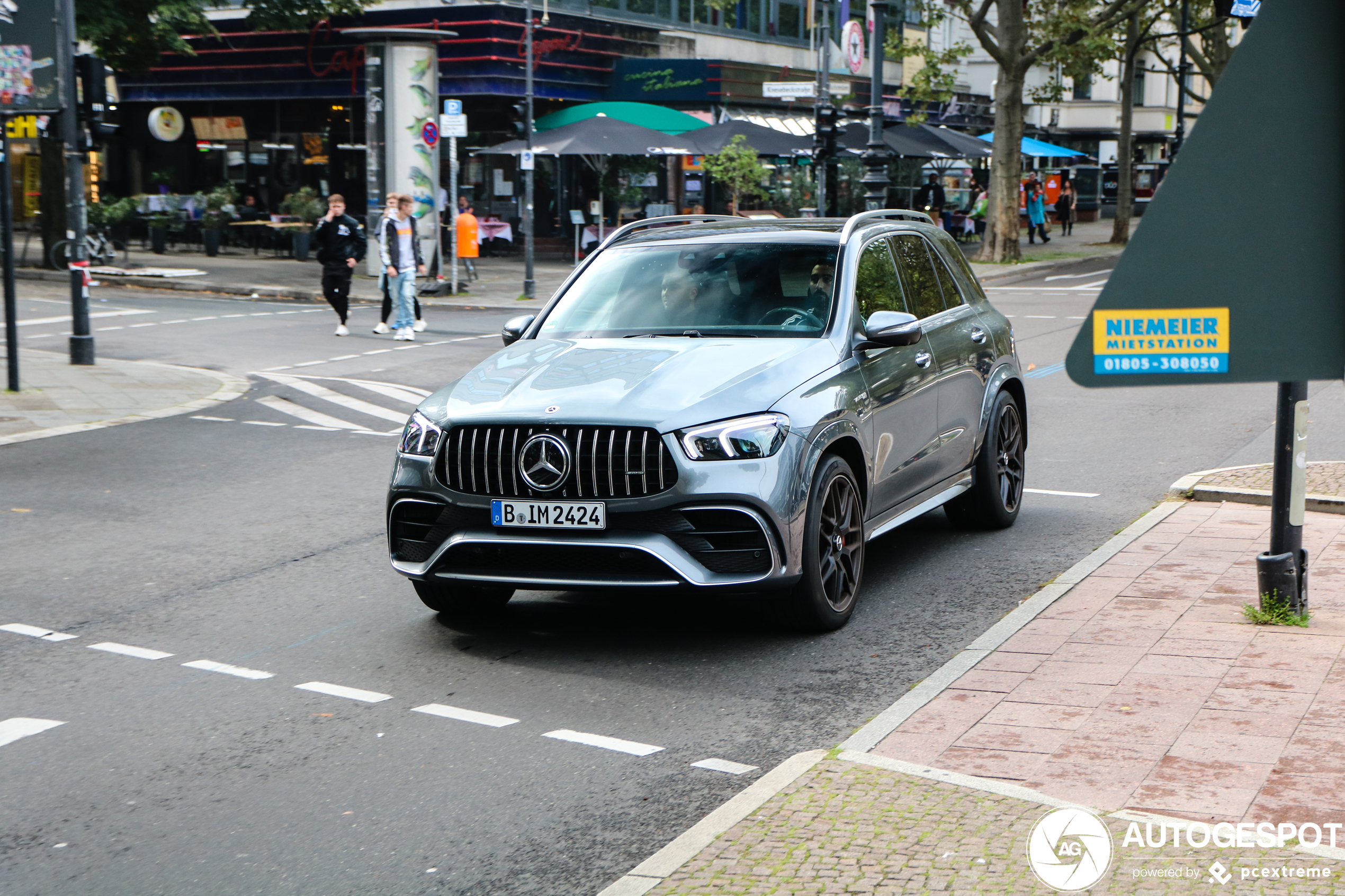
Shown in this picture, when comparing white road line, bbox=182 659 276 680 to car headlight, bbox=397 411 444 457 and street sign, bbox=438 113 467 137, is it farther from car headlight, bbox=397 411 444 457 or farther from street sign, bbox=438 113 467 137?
street sign, bbox=438 113 467 137

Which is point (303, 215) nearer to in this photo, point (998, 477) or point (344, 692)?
point (998, 477)

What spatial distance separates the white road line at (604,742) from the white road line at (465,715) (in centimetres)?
21

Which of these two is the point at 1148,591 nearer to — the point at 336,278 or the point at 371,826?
the point at 371,826

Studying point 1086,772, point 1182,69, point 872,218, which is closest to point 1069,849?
point 1086,772

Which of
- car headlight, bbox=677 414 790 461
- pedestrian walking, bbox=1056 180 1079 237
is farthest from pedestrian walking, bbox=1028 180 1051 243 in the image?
car headlight, bbox=677 414 790 461

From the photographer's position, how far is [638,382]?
253 inches

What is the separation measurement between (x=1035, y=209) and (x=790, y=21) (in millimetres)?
9572

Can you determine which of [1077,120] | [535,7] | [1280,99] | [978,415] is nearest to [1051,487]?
[978,415]

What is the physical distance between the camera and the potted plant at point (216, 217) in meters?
36.0

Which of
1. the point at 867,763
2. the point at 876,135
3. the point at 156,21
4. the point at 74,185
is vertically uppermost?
the point at 156,21

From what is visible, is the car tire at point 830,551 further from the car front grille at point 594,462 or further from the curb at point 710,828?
the curb at point 710,828

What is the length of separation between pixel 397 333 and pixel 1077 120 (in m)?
54.6

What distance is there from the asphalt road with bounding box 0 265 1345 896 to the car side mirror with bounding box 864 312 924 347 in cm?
124

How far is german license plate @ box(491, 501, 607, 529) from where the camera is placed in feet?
20.1
